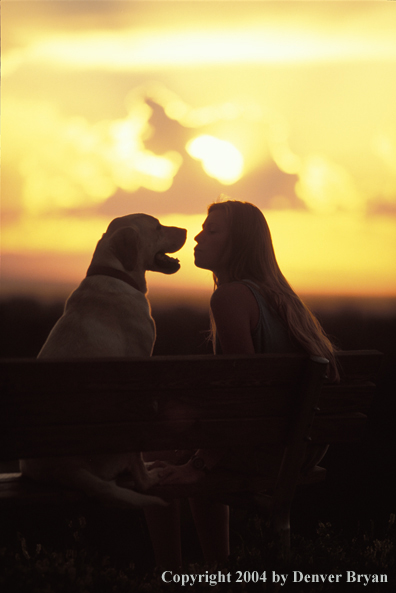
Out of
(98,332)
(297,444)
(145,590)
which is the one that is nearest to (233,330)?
(297,444)

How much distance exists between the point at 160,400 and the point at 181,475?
0.48 metres

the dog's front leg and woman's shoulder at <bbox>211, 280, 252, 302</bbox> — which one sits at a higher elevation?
woman's shoulder at <bbox>211, 280, 252, 302</bbox>

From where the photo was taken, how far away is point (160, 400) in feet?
7.08

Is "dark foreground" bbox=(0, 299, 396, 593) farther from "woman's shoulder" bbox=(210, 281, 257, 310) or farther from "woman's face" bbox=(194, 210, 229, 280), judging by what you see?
"woman's shoulder" bbox=(210, 281, 257, 310)

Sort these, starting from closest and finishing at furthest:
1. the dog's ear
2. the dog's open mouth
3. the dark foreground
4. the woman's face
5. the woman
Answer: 1. the dark foreground
2. the woman
3. the woman's face
4. the dog's ear
5. the dog's open mouth

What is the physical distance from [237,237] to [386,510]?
3277 millimetres

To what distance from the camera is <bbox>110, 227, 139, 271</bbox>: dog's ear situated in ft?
12.8

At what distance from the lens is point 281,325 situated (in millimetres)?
2807

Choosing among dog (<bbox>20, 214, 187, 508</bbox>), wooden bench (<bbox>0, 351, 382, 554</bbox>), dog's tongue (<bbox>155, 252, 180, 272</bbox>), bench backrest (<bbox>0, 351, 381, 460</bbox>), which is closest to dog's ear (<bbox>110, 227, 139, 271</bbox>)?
dog (<bbox>20, 214, 187, 508</bbox>)

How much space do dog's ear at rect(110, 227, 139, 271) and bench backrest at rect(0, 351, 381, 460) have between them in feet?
6.28

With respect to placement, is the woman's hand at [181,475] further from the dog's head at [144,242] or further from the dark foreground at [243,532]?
the dog's head at [144,242]

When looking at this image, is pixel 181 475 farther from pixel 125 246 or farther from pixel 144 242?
→ pixel 144 242

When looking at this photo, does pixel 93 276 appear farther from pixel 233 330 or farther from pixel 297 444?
pixel 297 444

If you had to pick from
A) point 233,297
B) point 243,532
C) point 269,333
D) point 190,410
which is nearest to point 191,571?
point 190,410
